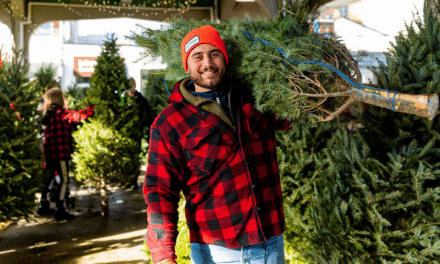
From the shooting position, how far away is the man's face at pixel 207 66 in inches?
79.4

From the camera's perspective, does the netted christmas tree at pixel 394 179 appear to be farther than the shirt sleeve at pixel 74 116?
No

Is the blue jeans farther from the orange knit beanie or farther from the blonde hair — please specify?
the blonde hair

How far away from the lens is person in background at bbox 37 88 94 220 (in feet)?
19.5

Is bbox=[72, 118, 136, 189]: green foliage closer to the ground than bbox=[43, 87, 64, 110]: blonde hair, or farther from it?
closer to the ground

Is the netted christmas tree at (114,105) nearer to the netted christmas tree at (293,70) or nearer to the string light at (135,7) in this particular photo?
the string light at (135,7)

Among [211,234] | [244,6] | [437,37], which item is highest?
[244,6]

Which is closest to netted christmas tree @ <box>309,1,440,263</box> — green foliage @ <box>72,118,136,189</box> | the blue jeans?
the blue jeans

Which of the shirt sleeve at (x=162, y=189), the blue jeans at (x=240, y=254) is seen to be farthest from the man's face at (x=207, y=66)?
the blue jeans at (x=240, y=254)

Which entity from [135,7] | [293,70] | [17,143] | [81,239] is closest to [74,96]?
[135,7]

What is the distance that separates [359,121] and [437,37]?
2.19 feet

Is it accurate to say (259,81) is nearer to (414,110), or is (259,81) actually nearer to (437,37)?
(414,110)

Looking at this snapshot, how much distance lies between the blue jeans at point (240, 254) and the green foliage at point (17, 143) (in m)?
3.23

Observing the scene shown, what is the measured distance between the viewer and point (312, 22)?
2.31m

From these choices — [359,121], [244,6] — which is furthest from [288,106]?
[244,6]
